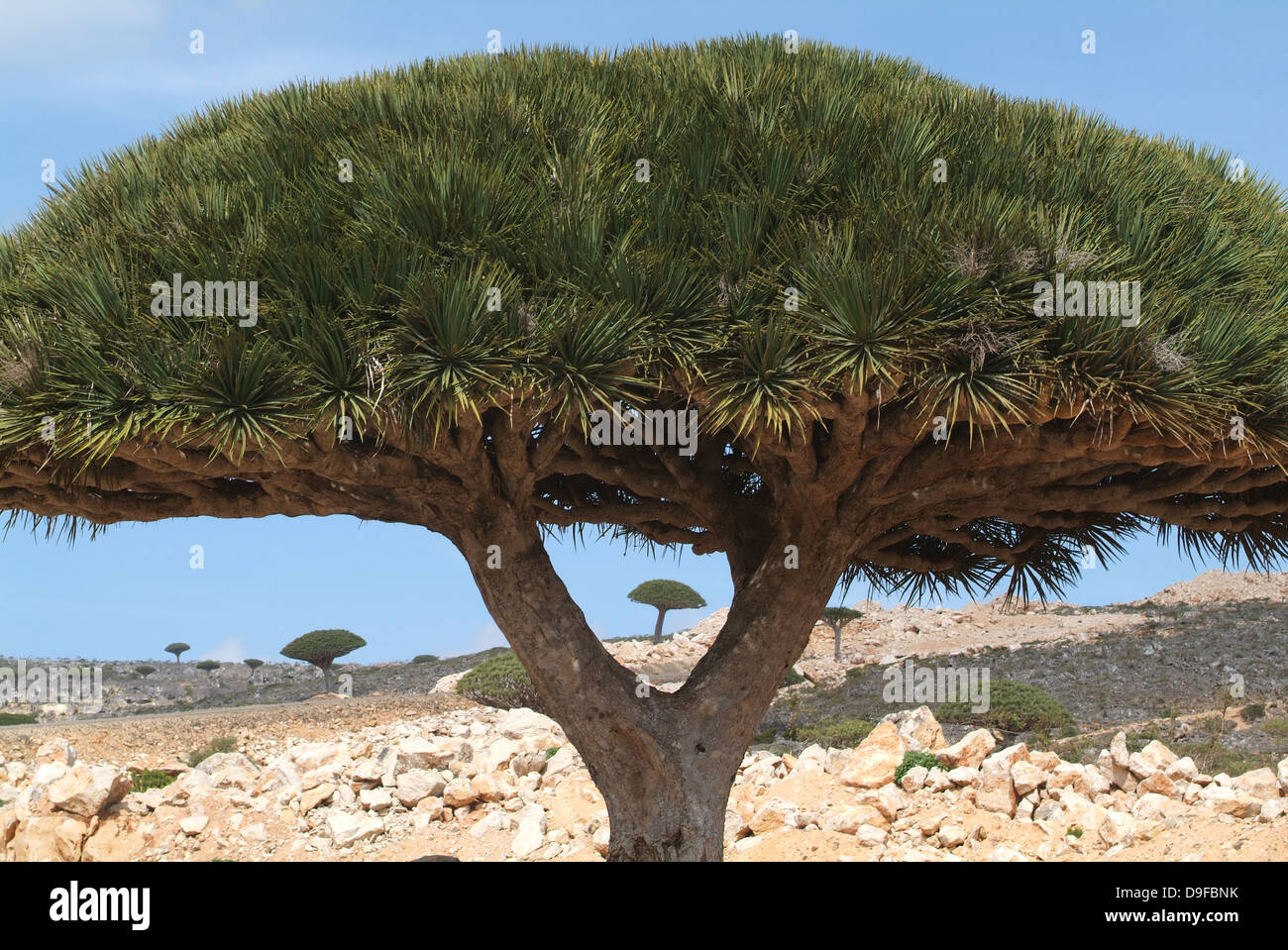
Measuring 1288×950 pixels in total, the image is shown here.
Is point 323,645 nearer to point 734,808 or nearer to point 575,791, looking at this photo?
point 575,791

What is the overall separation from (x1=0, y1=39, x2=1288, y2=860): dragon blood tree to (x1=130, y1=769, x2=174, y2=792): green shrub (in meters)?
8.72

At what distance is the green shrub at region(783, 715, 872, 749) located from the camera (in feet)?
71.7

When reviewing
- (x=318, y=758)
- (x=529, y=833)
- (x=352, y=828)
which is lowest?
(x=352, y=828)

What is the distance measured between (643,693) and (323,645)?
3415 cm

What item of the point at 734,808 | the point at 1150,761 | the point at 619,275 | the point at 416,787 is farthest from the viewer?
the point at 416,787

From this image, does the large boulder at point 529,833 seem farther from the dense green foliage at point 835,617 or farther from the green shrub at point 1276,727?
the dense green foliage at point 835,617

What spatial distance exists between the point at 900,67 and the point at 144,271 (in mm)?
6791

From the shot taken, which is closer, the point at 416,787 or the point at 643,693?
the point at 643,693

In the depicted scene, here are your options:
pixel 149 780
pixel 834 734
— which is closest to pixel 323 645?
pixel 149 780

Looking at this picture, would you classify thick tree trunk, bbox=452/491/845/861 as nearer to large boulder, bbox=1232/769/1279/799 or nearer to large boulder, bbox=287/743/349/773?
large boulder, bbox=1232/769/1279/799

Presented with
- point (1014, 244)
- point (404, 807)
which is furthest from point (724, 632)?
point (404, 807)

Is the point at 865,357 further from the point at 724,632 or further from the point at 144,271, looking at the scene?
the point at 144,271

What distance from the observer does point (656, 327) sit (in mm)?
6902

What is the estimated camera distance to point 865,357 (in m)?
6.61
